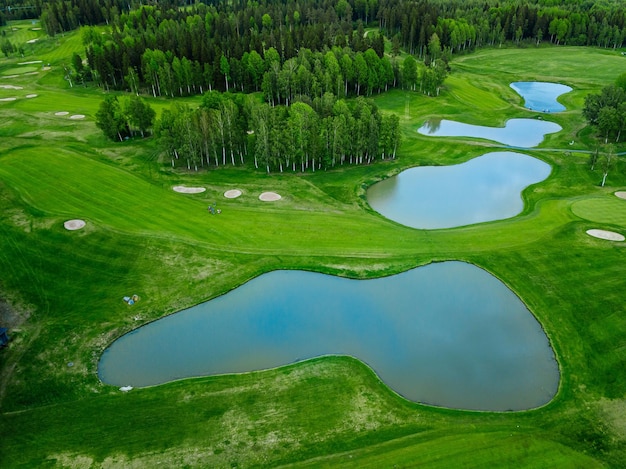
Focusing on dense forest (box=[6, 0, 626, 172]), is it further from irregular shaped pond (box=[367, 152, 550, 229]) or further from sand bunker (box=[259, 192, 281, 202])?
irregular shaped pond (box=[367, 152, 550, 229])

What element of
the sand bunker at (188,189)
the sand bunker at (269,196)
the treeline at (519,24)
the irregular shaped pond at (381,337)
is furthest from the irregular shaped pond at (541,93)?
the sand bunker at (188,189)

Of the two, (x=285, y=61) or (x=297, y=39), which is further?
(x=297, y=39)

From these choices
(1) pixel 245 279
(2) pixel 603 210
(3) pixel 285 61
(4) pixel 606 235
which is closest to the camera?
(1) pixel 245 279

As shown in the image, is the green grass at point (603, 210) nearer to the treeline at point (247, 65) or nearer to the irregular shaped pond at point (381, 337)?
the irregular shaped pond at point (381, 337)

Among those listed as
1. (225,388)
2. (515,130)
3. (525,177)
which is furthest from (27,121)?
(515,130)

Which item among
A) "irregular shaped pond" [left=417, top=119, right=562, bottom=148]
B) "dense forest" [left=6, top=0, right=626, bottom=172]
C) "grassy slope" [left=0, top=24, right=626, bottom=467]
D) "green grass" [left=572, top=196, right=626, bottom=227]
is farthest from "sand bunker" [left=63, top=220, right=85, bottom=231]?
"irregular shaped pond" [left=417, top=119, right=562, bottom=148]

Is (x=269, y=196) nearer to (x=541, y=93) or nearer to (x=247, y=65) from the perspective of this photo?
(x=247, y=65)

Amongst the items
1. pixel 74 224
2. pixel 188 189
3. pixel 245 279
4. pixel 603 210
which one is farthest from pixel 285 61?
pixel 603 210
